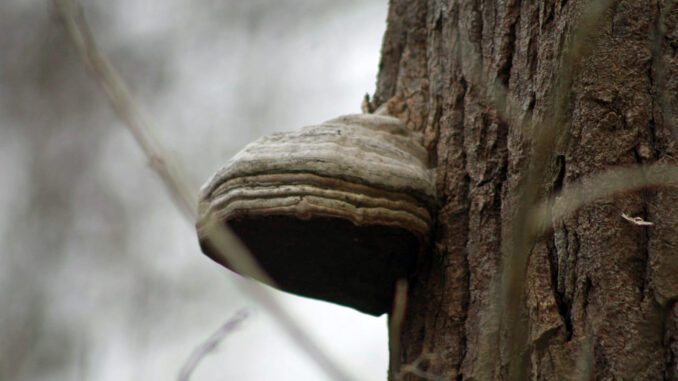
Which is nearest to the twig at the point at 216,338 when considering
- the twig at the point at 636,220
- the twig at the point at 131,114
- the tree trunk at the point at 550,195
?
the twig at the point at 131,114

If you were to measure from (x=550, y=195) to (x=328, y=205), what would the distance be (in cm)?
62

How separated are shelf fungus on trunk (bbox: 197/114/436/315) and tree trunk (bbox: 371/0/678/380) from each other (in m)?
0.13

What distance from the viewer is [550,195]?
248 cm

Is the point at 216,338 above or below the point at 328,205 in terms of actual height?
below

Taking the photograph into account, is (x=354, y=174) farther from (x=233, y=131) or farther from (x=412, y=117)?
(x=233, y=131)

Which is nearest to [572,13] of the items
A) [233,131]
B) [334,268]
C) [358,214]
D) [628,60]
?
[628,60]

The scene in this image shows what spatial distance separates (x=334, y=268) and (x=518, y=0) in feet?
3.32

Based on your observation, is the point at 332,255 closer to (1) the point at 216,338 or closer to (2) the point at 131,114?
(1) the point at 216,338

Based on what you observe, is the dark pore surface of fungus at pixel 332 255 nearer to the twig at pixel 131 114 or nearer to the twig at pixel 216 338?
the twig at pixel 216 338

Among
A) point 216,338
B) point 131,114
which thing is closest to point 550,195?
point 216,338

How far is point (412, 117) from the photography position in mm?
3436

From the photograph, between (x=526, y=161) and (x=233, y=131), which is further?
(x=233, y=131)

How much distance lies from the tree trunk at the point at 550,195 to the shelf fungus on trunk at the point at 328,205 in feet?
0.42

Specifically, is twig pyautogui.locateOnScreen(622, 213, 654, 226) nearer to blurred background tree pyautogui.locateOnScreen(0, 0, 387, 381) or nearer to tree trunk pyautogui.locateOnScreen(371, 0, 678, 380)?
tree trunk pyautogui.locateOnScreen(371, 0, 678, 380)
